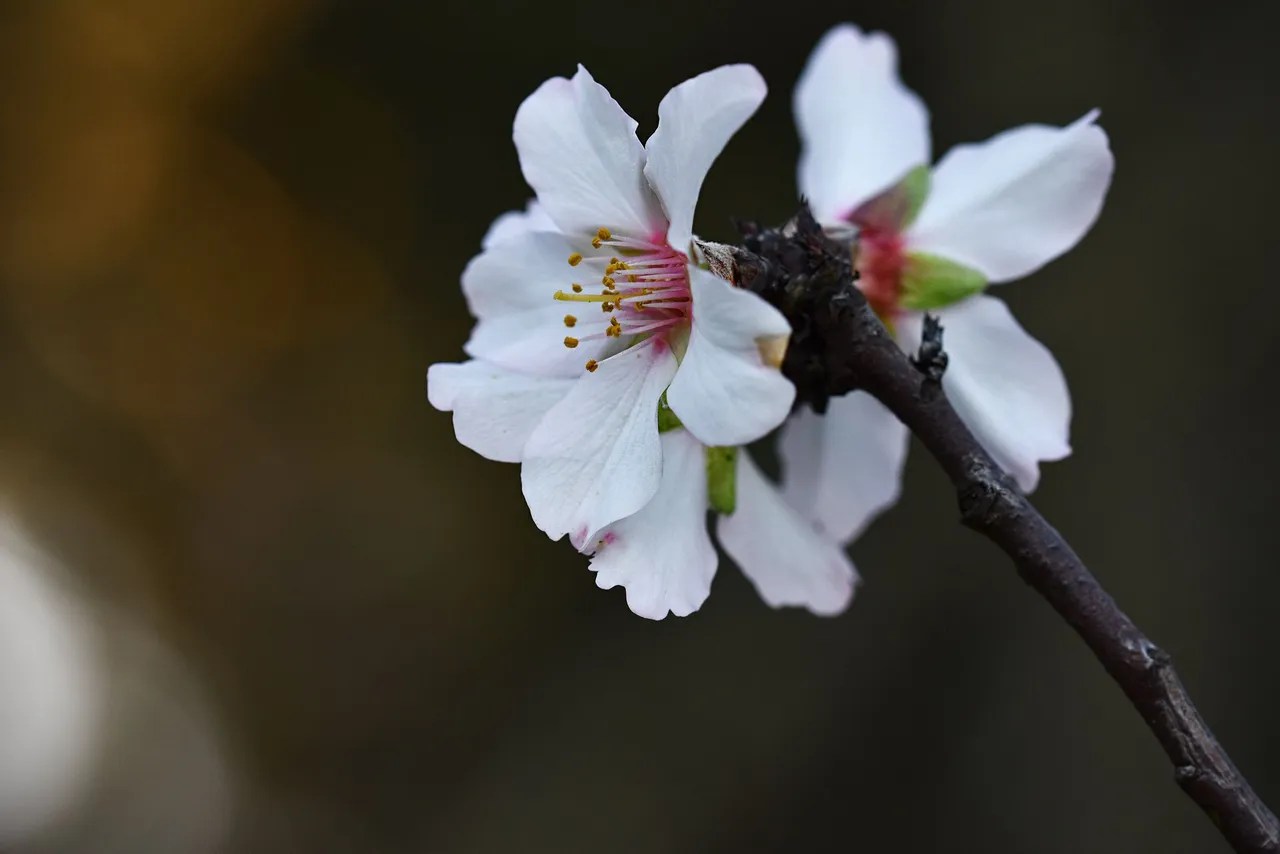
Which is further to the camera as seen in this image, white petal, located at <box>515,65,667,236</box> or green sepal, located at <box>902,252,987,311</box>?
green sepal, located at <box>902,252,987,311</box>

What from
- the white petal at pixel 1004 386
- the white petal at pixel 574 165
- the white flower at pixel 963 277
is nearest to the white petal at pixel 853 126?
the white flower at pixel 963 277

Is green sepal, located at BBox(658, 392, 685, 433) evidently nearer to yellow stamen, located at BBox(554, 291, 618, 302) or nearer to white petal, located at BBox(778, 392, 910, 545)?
yellow stamen, located at BBox(554, 291, 618, 302)

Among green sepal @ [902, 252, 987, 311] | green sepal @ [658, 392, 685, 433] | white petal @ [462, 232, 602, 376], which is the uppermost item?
white petal @ [462, 232, 602, 376]

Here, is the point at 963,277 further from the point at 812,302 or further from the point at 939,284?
the point at 812,302

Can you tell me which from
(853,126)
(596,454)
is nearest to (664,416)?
(596,454)

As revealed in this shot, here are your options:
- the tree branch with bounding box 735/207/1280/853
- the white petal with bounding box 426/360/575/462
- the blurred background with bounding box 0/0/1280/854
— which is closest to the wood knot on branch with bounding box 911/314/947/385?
the tree branch with bounding box 735/207/1280/853

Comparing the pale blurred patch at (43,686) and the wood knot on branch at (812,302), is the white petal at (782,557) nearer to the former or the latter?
the wood knot on branch at (812,302)

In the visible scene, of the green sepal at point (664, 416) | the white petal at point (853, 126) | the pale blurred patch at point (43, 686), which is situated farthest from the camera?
the pale blurred patch at point (43, 686)

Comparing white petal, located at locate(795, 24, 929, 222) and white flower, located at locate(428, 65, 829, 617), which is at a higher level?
white petal, located at locate(795, 24, 929, 222)
